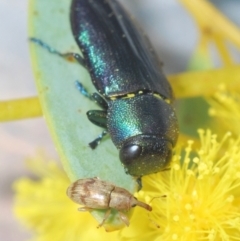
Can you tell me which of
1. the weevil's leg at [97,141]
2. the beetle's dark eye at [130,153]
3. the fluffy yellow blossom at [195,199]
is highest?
the beetle's dark eye at [130,153]

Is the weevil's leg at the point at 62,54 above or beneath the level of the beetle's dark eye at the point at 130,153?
above

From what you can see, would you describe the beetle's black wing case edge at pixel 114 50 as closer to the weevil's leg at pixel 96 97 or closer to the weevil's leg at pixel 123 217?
the weevil's leg at pixel 96 97

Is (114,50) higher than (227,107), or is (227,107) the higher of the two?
(114,50)

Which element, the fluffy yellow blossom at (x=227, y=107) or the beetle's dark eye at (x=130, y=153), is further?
the fluffy yellow blossom at (x=227, y=107)

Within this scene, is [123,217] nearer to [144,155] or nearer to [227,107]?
[144,155]

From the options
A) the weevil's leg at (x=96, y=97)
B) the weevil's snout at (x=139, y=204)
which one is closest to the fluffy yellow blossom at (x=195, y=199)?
the weevil's snout at (x=139, y=204)

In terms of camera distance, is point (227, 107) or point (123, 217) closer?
point (123, 217)

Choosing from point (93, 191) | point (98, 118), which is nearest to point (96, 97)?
point (98, 118)

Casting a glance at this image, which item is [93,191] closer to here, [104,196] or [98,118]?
[104,196]
